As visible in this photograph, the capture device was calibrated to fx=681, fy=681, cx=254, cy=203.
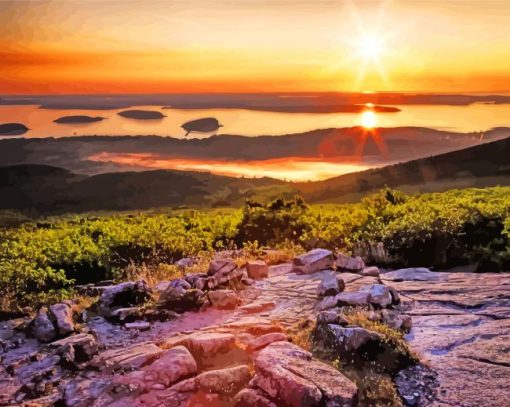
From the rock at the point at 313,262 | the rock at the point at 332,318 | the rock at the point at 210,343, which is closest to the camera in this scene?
the rock at the point at 210,343

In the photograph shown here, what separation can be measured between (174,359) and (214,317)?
7.27ft

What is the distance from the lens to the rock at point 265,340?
309 inches

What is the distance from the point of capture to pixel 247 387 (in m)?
6.81

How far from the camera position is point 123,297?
10.1 metres

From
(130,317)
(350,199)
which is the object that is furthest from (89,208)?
(130,317)

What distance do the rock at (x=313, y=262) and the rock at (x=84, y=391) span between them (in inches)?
205

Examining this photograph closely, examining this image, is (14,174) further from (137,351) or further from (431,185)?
(137,351)

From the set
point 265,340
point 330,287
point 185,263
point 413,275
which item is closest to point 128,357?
point 265,340

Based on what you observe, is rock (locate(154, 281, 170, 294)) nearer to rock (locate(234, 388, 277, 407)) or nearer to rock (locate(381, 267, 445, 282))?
rock (locate(381, 267, 445, 282))

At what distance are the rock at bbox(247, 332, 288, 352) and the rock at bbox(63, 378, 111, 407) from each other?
1.67m

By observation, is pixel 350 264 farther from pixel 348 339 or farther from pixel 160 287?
pixel 348 339

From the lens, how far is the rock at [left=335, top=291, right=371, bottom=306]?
910 centimetres

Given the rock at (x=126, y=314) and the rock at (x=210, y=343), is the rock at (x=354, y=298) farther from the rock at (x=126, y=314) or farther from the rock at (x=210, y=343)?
the rock at (x=126, y=314)

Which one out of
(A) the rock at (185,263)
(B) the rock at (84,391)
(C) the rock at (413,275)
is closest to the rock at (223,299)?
(C) the rock at (413,275)
